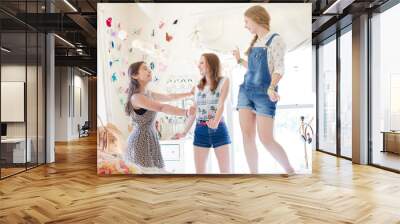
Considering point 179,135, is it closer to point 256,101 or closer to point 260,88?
point 256,101

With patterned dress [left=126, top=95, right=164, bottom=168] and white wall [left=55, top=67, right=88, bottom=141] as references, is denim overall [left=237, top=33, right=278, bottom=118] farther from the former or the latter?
white wall [left=55, top=67, right=88, bottom=141]

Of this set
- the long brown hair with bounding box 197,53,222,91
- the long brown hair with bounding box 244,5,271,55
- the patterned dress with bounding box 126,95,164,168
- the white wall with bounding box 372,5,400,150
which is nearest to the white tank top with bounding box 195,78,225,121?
the long brown hair with bounding box 197,53,222,91

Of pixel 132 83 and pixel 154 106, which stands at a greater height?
pixel 132 83

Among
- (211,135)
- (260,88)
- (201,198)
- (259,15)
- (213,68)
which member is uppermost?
(259,15)

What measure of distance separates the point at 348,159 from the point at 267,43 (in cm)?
399

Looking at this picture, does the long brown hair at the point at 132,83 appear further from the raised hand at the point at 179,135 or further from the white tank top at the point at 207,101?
the white tank top at the point at 207,101

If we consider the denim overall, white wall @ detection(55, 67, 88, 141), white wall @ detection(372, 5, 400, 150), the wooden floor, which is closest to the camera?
the wooden floor

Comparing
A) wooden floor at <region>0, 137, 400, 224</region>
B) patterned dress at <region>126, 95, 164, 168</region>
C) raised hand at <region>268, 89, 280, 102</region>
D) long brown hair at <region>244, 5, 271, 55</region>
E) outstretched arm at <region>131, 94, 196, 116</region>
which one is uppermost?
long brown hair at <region>244, 5, 271, 55</region>

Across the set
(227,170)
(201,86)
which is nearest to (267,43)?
(201,86)

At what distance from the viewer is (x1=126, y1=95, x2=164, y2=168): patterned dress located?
20.5ft

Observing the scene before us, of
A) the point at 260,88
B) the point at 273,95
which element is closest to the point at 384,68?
the point at 273,95

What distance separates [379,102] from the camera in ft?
24.2

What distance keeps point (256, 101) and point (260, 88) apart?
0.23 m

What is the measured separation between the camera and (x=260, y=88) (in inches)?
243
